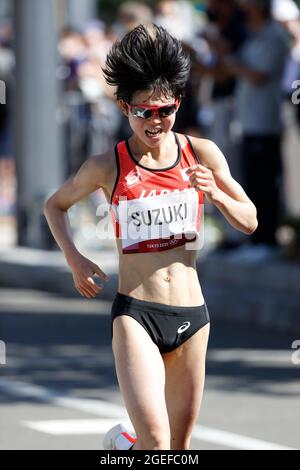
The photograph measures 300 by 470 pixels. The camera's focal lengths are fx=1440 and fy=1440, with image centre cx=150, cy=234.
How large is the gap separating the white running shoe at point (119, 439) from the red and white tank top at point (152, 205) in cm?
78

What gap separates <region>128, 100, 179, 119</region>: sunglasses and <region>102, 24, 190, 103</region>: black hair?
0.05m

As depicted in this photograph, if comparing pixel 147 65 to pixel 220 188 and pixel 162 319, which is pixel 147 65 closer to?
pixel 220 188

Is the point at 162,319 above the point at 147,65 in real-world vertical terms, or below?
below

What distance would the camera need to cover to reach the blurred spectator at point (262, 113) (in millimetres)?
12672

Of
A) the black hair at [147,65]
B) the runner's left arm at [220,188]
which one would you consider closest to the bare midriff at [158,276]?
the runner's left arm at [220,188]

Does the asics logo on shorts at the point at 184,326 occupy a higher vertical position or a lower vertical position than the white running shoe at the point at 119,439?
higher

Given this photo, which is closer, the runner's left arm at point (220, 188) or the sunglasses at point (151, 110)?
the runner's left arm at point (220, 188)

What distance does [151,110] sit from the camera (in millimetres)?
5625

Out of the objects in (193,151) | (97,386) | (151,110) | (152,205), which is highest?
(151,110)

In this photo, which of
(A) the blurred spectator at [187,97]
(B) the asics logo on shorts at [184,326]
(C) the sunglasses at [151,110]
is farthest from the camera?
(A) the blurred spectator at [187,97]

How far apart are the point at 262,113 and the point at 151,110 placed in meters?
7.30

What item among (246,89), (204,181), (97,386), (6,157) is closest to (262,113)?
(246,89)

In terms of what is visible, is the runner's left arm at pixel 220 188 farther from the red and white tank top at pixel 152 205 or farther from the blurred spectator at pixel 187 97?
the blurred spectator at pixel 187 97
